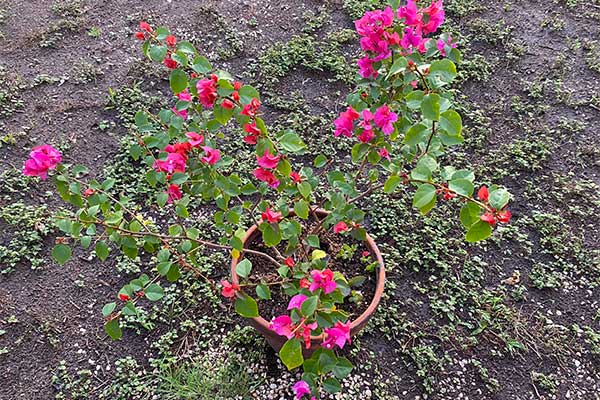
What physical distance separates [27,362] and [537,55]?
324 centimetres

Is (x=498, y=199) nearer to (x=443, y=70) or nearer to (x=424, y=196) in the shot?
(x=424, y=196)

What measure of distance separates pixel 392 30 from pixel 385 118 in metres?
0.25

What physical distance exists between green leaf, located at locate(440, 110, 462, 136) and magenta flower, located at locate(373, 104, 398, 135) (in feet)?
0.78

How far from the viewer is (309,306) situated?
4.23 ft

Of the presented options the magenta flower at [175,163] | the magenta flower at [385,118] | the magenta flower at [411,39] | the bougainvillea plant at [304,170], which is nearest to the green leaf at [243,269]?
the bougainvillea plant at [304,170]

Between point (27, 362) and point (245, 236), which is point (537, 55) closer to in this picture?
point (245, 236)

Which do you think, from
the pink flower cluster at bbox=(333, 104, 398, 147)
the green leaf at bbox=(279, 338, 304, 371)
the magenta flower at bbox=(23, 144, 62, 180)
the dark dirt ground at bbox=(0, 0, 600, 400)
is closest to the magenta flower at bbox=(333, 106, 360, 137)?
the pink flower cluster at bbox=(333, 104, 398, 147)

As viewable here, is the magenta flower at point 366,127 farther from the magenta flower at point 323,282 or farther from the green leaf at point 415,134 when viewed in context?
the magenta flower at point 323,282

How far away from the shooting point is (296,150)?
4.91ft

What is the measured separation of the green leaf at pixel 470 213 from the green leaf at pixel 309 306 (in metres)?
0.40

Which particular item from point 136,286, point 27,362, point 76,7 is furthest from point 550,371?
point 76,7

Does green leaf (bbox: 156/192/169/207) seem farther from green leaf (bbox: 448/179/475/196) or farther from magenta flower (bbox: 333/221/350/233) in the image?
green leaf (bbox: 448/179/475/196)

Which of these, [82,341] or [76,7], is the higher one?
[76,7]

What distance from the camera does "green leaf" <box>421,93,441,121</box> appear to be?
1288mm
